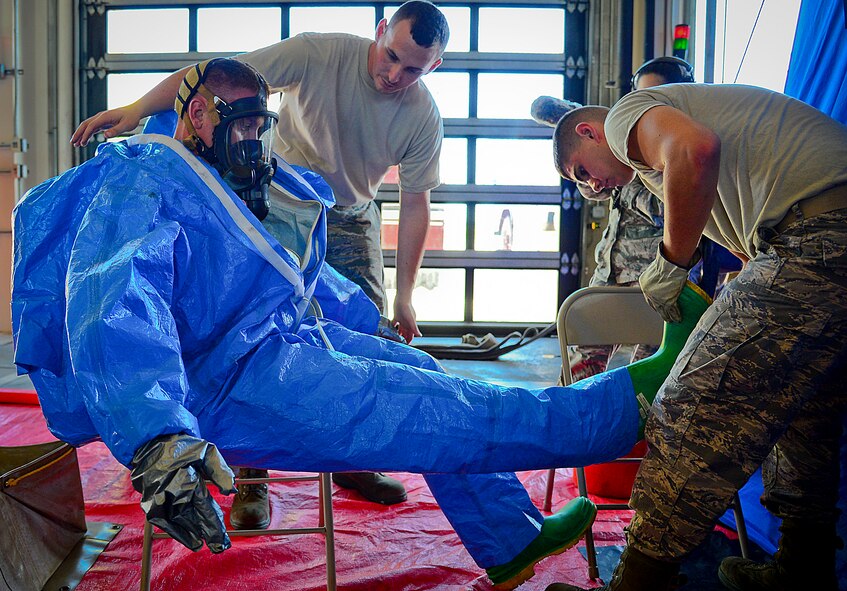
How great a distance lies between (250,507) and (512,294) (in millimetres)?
4105

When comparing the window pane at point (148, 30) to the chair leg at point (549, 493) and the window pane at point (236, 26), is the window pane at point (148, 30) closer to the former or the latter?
the window pane at point (236, 26)

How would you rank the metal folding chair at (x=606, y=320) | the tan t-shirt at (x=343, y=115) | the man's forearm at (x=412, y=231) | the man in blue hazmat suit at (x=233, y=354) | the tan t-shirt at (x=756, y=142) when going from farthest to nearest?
the man's forearm at (x=412, y=231)
the tan t-shirt at (x=343, y=115)
the metal folding chair at (x=606, y=320)
the tan t-shirt at (x=756, y=142)
the man in blue hazmat suit at (x=233, y=354)

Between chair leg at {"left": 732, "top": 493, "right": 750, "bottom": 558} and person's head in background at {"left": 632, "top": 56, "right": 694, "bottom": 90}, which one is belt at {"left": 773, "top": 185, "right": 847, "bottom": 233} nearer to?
chair leg at {"left": 732, "top": 493, "right": 750, "bottom": 558}

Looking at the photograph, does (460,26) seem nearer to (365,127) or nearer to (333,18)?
(333,18)

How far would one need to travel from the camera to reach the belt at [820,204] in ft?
A: 4.32

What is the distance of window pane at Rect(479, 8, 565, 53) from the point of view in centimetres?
568

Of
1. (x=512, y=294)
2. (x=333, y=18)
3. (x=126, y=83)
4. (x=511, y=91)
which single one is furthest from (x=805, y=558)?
(x=126, y=83)

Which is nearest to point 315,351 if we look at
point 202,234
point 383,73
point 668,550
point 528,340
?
point 202,234

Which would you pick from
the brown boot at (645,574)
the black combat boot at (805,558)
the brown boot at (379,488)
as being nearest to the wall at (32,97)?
the brown boot at (379,488)

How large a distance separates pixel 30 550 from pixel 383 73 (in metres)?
1.70

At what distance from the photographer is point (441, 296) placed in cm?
597

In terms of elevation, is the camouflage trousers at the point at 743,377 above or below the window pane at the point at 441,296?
above

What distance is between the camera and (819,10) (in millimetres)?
1927

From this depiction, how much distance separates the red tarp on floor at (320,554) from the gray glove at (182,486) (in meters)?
0.84
